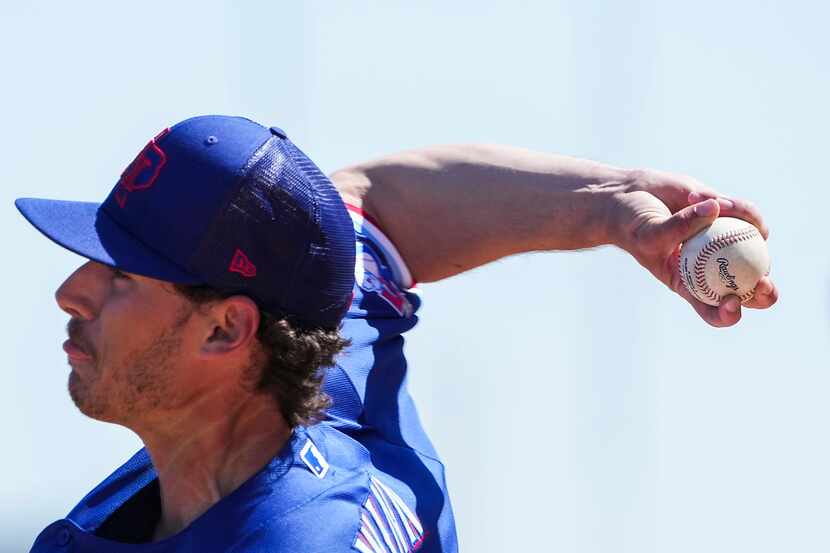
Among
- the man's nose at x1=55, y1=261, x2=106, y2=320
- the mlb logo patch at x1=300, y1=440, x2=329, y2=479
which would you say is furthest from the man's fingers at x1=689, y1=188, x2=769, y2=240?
the man's nose at x1=55, y1=261, x2=106, y2=320

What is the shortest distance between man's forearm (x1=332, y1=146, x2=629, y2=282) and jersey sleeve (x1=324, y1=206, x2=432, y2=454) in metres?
0.07

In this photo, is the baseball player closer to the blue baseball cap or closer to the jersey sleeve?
the blue baseball cap

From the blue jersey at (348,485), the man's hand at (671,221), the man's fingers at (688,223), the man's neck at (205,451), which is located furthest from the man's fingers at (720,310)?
the man's neck at (205,451)

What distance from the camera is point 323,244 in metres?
2.91

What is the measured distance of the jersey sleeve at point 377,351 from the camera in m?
3.36

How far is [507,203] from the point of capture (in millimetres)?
3740

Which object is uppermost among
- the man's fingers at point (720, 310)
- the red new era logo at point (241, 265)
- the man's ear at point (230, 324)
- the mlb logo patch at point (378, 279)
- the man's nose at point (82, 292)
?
the red new era logo at point (241, 265)

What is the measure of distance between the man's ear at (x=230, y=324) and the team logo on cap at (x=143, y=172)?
0.94 feet

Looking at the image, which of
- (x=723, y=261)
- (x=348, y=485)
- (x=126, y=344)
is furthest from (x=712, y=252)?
(x=126, y=344)

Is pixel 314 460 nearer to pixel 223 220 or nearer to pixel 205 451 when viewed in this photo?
pixel 205 451

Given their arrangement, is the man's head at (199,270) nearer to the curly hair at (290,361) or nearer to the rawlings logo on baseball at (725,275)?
the curly hair at (290,361)

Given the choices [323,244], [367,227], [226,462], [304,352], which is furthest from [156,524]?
[367,227]

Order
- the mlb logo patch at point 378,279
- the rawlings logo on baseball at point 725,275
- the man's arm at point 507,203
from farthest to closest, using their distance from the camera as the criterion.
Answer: the mlb logo patch at point 378,279 < the man's arm at point 507,203 < the rawlings logo on baseball at point 725,275

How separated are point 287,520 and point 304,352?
368 mm
